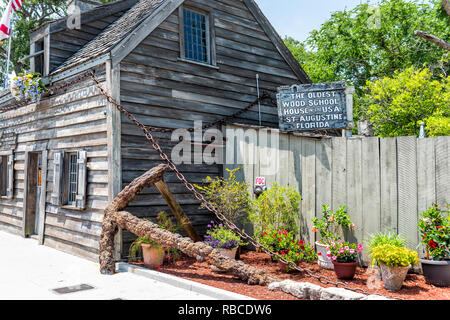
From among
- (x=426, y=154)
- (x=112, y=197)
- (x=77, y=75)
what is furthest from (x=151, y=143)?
(x=426, y=154)

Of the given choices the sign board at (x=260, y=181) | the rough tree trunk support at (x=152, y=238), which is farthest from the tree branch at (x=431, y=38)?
the rough tree trunk support at (x=152, y=238)

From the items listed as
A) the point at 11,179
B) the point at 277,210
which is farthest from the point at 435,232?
the point at 11,179

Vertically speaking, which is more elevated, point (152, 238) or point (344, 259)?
point (152, 238)

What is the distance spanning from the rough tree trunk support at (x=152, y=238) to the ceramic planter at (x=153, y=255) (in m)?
Answer: 0.64

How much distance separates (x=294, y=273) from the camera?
657cm

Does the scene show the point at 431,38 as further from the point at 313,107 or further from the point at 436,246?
the point at 436,246

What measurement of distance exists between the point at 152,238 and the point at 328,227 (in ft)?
10.3

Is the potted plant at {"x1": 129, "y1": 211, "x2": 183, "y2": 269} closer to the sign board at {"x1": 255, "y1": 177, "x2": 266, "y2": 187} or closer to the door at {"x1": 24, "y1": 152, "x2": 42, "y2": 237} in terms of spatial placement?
the sign board at {"x1": 255, "y1": 177, "x2": 266, "y2": 187}

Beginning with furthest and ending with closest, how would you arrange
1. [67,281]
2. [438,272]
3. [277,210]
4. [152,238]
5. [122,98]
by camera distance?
1. [122,98]
2. [277,210]
3. [152,238]
4. [67,281]
5. [438,272]

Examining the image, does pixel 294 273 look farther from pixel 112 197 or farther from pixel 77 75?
pixel 77 75

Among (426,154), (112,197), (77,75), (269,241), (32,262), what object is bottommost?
(32,262)

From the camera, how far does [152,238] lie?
253 inches
